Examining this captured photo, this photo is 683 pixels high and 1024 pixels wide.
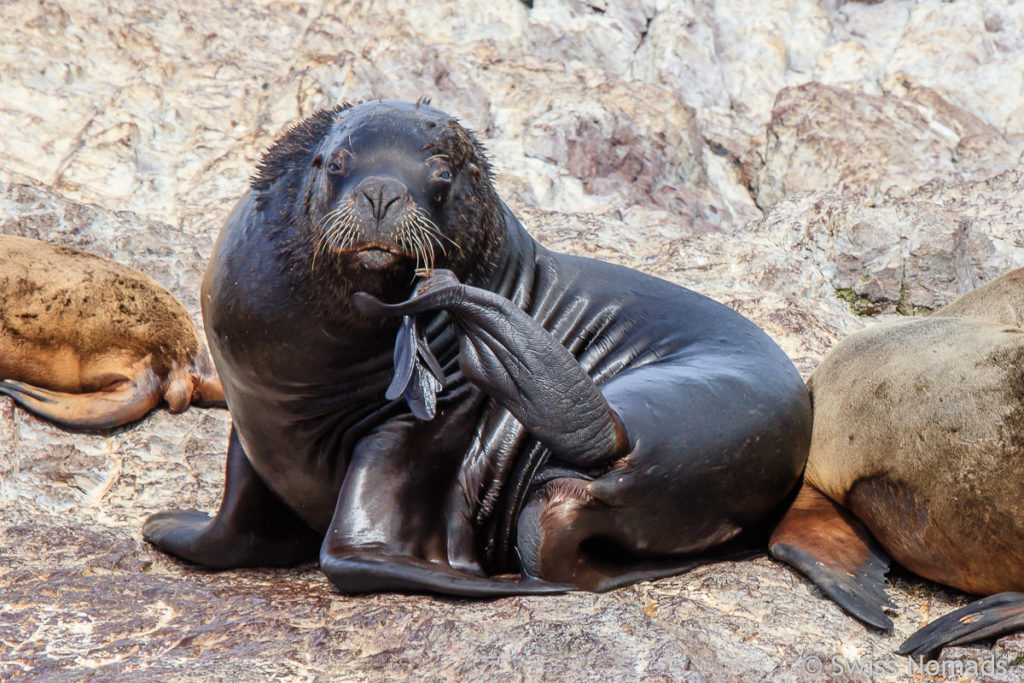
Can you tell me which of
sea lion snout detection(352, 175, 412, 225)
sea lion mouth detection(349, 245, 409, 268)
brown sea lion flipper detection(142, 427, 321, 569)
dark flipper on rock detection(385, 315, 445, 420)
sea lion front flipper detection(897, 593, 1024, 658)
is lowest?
brown sea lion flipper detection(142, 427, 321, 569)

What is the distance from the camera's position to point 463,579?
142 inches

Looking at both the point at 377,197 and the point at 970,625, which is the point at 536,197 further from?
the point at 970,625

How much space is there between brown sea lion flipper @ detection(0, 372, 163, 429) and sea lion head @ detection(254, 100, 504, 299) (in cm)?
233

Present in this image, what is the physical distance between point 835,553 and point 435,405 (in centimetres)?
161

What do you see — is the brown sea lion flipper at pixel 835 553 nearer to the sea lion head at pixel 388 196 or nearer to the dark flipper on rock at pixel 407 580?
the dark flipper on rock at pixel 407 580

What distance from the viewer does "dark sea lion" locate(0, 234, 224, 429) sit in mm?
6387

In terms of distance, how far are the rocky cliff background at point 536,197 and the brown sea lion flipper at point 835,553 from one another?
0.10m

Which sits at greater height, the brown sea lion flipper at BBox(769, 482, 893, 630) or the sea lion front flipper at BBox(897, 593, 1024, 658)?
the sea lion front flipper at BBox(897, 593, 1024, 658)

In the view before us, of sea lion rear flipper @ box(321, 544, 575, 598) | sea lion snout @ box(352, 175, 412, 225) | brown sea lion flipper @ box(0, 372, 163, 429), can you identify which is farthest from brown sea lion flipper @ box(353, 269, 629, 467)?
brown sea lion flipper @ box(0, 372, 163, 429)

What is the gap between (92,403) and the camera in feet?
19.7

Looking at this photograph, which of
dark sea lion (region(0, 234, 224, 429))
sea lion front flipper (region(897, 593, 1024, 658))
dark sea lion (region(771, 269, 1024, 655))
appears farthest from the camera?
dark sea lion (region(0, 234, 224, 429))

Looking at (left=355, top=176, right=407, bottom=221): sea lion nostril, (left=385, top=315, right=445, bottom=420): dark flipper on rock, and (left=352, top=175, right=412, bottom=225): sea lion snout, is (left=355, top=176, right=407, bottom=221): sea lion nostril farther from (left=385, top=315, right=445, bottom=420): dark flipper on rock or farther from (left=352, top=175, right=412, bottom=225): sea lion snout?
(left=385, top=315, right=445, bottom=420): dark flipper on rock

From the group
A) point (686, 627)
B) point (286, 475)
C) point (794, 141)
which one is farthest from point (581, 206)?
point (686, 627)

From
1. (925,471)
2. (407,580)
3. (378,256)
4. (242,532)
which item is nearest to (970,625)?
(925,471)
